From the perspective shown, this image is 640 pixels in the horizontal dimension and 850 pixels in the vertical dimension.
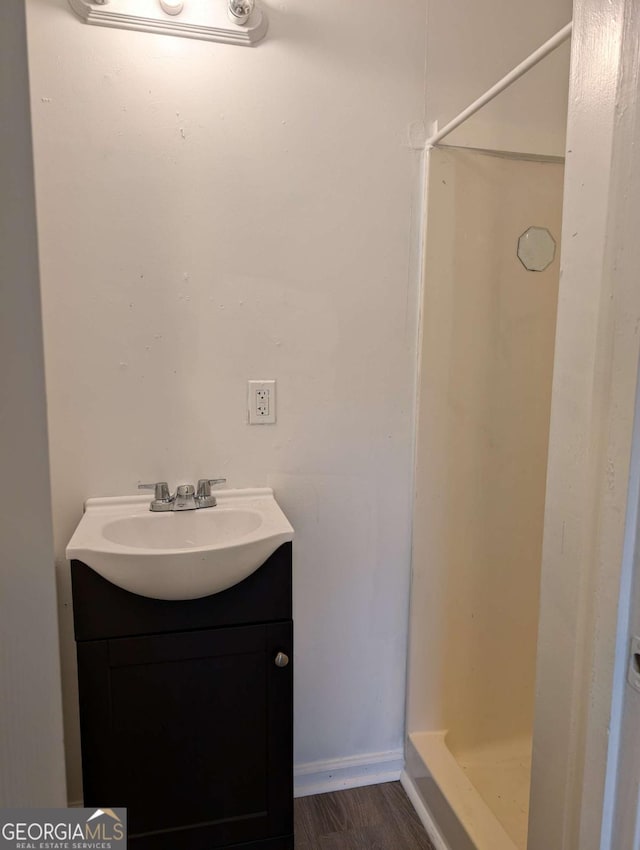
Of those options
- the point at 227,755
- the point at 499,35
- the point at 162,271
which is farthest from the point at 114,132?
the point at 227,755

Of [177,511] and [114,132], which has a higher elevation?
[114,132]

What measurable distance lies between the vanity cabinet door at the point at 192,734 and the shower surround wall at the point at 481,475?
539 mm

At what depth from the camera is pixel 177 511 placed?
1.53 metres

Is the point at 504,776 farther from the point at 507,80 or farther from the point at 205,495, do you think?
the point at 507,80

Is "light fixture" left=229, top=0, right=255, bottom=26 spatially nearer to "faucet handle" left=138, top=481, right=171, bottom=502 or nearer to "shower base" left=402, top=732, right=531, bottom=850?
"faucet handle" left=138, top=481, right=171, bottom=502

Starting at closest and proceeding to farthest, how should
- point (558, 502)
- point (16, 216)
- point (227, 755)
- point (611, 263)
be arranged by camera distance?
point (16, 216) → point (611, 263) → point (558, 502) → point (227, 755)

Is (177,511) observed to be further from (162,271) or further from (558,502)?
(558,502)

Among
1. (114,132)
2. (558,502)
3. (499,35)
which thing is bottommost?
(558,502)

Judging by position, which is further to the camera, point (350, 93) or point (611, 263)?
point (350, 93)

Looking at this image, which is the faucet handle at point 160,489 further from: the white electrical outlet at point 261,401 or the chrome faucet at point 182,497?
the white electrical outlet at point 261,401

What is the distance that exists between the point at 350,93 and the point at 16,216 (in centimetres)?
146

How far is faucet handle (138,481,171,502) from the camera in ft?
5.08

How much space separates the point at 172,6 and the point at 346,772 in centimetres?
224

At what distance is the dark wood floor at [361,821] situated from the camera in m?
1.59
